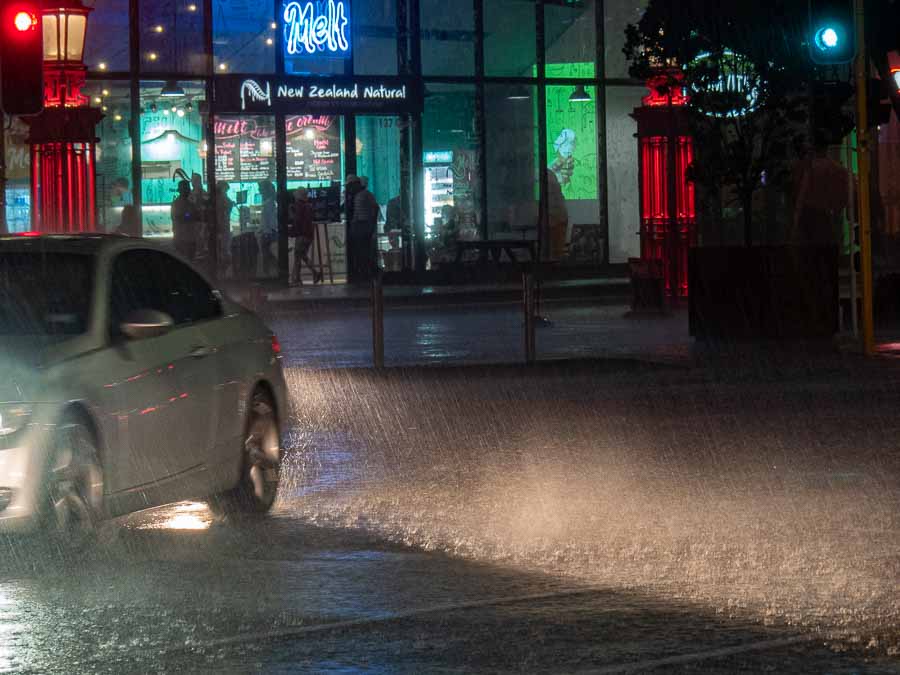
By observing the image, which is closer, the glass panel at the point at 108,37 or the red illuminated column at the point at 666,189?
the red illuminated column at the point at 666,189

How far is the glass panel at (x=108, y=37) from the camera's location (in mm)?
33906

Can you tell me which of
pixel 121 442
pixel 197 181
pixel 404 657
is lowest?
pixel 404 657

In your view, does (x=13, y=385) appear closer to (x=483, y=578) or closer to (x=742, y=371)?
(x=483, y=578)

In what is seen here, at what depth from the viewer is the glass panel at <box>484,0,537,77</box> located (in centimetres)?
3728

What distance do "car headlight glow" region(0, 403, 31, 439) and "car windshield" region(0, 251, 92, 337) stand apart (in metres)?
0.60

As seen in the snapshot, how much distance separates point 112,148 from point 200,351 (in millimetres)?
25672

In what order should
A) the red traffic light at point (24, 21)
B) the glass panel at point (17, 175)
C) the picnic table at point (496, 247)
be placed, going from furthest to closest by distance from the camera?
the picnic table at point (496, 247) → the glass panel at point (17, 175) → the red traffic light at point (24, 21)

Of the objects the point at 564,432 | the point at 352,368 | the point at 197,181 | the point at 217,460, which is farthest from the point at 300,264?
the point at 217,460

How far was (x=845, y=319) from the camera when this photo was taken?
2270cm

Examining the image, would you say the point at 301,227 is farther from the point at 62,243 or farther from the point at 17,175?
the point at 62,243

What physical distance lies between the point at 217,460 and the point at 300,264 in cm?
2602

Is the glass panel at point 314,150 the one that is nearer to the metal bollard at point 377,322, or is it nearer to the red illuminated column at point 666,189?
the red illuminated column at point 666,189

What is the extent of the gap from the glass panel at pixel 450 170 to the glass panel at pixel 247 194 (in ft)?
10.7

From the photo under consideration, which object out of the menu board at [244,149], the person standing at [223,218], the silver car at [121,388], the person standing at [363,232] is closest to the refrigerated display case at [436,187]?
the person standing at [363,232]
